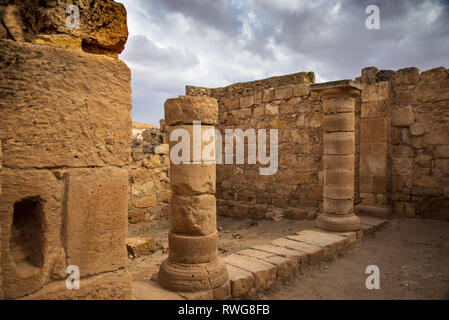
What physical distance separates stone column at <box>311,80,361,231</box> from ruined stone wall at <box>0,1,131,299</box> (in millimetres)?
4716

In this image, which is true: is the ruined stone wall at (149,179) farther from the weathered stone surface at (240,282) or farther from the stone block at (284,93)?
the weathered stone surface at (240,282)

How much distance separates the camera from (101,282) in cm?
266

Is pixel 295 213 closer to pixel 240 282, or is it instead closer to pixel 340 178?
pixel 340 178

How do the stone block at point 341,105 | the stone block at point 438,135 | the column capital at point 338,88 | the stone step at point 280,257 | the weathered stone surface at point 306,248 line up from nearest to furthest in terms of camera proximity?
the stone step at point 280,257, the weathered stone surface at point 306,248, the column capital at point 338,88, the stone block at point 341,105, the stone block at point 438,135

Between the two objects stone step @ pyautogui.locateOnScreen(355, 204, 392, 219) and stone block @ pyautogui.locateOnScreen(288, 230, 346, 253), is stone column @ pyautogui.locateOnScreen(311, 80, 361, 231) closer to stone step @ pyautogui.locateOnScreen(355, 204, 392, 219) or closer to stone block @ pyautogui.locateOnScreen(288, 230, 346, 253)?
stone block @ pyautogui.locateOnScreen(288, 230, 346, 253)

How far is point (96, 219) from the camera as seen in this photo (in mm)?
2611

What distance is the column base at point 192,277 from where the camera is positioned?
11.9 ft

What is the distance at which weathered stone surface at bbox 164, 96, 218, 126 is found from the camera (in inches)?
145

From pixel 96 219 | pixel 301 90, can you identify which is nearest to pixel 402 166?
pixel 301 90

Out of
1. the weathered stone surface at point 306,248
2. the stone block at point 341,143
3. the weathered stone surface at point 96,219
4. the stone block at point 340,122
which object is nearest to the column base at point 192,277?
the weathered stone surface at point 96,219

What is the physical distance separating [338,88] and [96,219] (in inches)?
206
